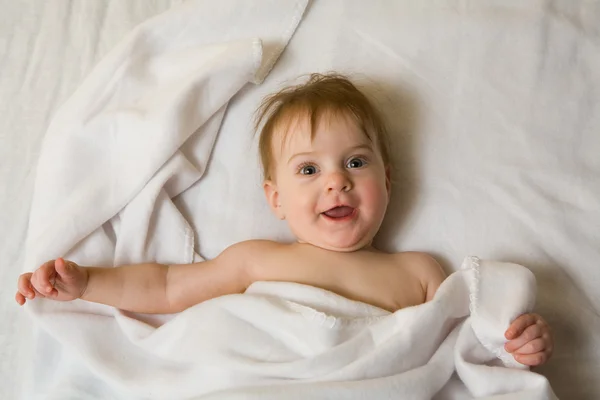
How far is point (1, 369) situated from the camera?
109 cm

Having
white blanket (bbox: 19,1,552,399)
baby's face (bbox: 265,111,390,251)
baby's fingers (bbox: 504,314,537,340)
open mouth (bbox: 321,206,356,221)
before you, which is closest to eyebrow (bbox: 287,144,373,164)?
baby's face (bbox: 265,111,390,251)

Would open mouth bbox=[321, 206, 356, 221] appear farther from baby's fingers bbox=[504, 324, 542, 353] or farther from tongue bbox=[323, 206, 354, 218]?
baby's fingers bbox=[504, 324, 542, 353]

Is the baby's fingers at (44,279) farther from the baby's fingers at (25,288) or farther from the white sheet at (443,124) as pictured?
the white sheet at (443,124)

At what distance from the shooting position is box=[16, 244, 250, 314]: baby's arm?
3.38 feet

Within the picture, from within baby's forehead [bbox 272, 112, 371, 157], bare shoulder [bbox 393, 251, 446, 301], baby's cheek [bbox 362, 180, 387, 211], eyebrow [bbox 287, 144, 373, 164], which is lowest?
bare shoulder [bbox 393, 251, 446, 301]

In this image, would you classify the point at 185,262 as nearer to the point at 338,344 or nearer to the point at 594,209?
the point at 338,344

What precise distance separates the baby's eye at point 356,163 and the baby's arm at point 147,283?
231 mm

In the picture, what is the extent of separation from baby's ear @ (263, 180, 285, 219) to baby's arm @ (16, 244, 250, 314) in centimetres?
9

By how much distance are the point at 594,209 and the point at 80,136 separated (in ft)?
3.00

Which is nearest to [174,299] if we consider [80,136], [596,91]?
[80,136]

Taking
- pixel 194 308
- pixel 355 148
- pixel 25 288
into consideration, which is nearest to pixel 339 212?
pixel 355 148

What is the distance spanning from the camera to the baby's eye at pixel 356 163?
1126mm

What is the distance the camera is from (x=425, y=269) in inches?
44.6

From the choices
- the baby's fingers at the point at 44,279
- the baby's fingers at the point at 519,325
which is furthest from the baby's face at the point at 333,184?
the baby's fingers at the point at 44,279
